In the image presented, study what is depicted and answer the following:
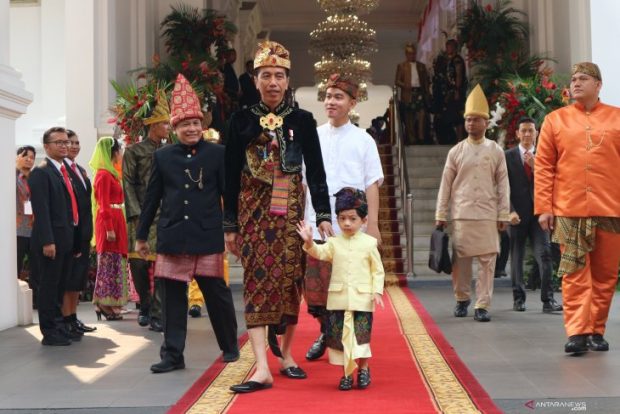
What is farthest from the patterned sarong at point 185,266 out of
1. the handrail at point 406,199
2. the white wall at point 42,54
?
the white wall at point 42,54

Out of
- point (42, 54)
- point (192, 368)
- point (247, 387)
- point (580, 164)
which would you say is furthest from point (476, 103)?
point (42, 54)

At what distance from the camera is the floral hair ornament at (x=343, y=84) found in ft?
20.7

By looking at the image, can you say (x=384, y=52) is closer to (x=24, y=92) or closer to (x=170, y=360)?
(x=24, y=92)

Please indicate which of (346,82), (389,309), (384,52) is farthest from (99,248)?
(384,52)

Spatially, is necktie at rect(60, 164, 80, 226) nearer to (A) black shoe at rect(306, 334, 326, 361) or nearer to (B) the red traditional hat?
(B) the red traditional hat

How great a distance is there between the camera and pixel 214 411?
496cm

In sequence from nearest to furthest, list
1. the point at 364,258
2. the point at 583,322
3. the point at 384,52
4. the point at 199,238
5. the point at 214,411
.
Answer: the point at 214,411
the point at 364,258
the point at 199,238
the point at 583,322
the point at 384,52

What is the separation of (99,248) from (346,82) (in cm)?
377

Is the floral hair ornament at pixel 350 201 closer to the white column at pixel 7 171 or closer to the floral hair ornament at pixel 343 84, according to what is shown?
the floral hair ornament at pixel 343 84

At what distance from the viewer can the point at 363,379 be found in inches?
219

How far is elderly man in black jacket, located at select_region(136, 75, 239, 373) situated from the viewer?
248 inches

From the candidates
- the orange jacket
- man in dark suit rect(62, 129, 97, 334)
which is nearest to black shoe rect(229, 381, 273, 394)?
the orange jacket

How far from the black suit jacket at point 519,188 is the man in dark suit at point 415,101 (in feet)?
29.5

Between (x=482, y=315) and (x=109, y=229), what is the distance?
3.38m
